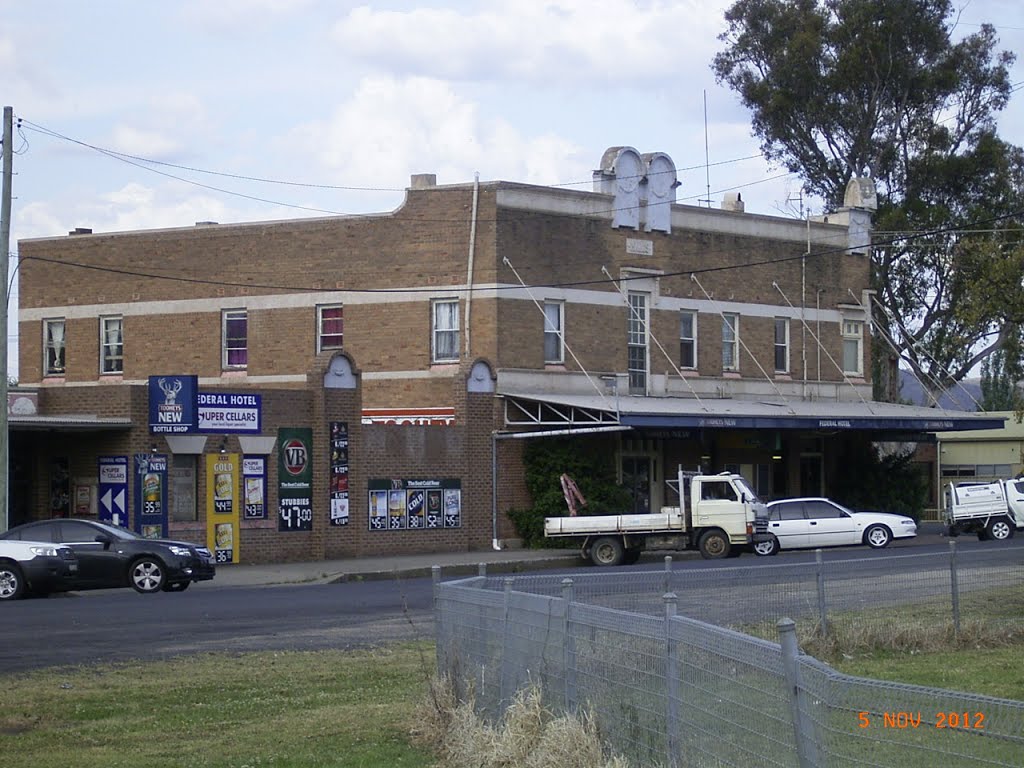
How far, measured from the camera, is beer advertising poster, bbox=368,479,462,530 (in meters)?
37.7

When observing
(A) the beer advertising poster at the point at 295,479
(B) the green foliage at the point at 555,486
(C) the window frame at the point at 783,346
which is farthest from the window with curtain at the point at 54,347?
(C) the window frame at the point at 783,346

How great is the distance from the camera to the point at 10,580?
1059 inches

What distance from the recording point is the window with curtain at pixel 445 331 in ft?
135

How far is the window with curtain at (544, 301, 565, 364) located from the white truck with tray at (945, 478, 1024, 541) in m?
12.5

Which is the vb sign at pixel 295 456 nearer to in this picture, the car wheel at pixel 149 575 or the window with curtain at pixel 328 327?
the window with curtain at pixel 328 327

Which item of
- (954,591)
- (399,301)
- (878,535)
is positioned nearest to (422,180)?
(399,301)

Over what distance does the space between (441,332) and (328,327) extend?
3749 mm

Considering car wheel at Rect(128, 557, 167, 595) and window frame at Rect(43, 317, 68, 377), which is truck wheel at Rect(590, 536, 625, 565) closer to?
car wheel at Rect(128, 557, 167, 595)

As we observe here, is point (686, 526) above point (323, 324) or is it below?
below

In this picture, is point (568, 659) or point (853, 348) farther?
point (853, 348)

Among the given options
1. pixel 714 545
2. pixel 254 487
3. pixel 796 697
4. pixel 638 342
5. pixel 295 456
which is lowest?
pixel 714 545

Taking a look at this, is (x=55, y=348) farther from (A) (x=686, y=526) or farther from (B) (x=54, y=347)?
(A) (x=686, y=526)

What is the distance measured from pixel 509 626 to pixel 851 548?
30921mm

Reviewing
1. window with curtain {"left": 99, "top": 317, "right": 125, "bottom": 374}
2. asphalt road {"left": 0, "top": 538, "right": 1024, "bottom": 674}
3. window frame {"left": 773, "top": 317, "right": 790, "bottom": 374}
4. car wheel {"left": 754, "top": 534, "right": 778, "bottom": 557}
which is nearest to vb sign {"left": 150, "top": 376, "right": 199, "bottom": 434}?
asphalt road {"left": 0, "top": 538, "right": 1024, "bottom": 674}
